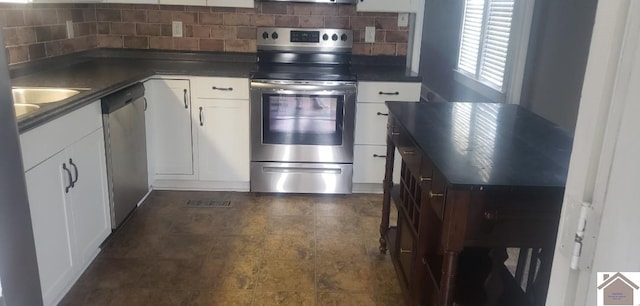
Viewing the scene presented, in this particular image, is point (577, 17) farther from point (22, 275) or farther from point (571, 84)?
point (22, 275)

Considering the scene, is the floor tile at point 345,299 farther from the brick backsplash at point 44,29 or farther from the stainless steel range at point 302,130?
the brick backsplash at point 44,29

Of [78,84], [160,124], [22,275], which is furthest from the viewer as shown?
[160,124]

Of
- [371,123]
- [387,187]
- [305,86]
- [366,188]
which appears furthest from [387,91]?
[387,187]

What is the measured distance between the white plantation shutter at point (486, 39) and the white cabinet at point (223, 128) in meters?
1.98

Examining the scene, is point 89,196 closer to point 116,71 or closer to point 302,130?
point 116,71

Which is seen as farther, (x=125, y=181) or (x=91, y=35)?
(x=91, y=35)

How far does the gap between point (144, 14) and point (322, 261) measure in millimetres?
2446

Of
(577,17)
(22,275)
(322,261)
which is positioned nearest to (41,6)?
(322,261)

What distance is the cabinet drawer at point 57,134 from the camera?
1913 millimetres

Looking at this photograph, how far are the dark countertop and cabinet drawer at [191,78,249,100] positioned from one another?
1.34m

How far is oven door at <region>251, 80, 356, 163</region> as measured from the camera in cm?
337

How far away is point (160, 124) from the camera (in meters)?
3.48

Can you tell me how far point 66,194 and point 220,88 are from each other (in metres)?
1.42

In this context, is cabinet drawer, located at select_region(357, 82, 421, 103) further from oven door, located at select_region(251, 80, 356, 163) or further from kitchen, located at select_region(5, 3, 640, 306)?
kitchen, located at select_region(5, 3, 640, 306)
